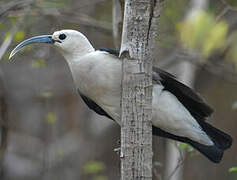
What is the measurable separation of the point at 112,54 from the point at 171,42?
10.7 ft

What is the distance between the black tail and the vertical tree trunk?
1147mm

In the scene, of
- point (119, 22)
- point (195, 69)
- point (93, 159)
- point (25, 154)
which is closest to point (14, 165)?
point (25, 154)

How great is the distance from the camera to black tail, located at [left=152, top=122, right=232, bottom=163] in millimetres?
4707

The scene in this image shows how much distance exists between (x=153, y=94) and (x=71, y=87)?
17.7ft

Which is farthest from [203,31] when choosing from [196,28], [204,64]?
[204,64]

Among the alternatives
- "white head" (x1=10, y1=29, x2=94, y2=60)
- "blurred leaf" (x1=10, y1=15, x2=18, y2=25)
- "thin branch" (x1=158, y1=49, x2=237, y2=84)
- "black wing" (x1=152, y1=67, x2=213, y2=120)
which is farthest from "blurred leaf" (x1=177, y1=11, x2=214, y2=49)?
"white head" (x1=10, y1=29, x2=94, y2=60)

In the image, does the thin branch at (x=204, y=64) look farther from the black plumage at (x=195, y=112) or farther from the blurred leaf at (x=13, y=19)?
the black plumage at (x=195, y=112)

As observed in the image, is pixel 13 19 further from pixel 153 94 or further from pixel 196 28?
pixel 153 94

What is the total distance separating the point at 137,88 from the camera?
142 inches

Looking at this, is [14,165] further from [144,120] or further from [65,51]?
[144,120]

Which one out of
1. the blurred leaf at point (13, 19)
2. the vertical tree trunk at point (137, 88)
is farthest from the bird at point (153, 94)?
the blurred leaf at point (13, 19)

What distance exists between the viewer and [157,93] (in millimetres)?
4559

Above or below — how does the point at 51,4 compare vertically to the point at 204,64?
below

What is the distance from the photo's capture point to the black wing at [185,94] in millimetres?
4527
